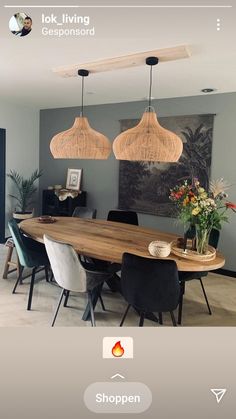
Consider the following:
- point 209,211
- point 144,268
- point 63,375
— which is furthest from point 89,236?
point 63,375

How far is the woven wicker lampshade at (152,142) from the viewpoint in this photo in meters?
1.70

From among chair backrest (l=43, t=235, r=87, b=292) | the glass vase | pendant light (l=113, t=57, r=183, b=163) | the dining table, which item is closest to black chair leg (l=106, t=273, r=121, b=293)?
the dining table

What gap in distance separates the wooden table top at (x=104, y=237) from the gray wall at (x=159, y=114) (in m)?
0.25

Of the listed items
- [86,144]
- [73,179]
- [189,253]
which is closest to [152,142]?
[86,144]

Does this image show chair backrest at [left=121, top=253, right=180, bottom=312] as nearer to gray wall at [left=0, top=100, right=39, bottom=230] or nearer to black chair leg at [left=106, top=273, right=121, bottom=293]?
black chair leg at [left=106, top=273, right=121, bottom=293]

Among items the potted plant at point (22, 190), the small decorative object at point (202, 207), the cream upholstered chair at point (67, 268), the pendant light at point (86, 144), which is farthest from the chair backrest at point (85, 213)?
the potted plant at point (22, 190)

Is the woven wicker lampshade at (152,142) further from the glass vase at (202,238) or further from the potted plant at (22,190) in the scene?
the potted plant at (22,190)

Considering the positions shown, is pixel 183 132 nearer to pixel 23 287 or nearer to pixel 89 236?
pixel 89 236

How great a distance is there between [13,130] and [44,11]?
0.49 meters

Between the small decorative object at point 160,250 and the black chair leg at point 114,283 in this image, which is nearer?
the small decorative object at point 160,250

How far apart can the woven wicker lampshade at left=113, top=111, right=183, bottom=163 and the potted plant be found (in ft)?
2.88

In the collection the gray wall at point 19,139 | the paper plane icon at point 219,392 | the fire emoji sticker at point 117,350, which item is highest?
the gray wall at point 19,139

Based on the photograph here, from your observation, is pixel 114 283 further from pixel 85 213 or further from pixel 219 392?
pixel 219 392

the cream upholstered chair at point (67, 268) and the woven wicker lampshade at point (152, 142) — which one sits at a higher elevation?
the woven wicker lampshade at point (152, 142)
